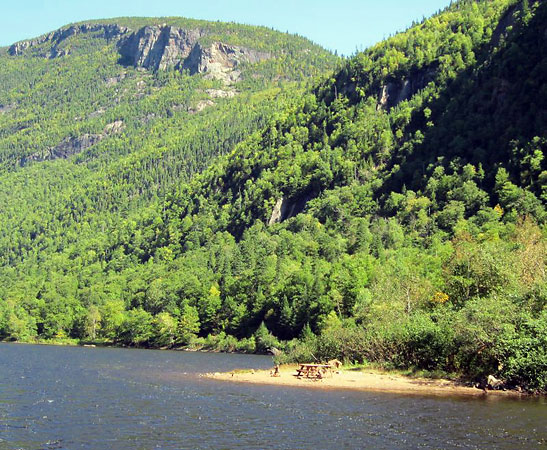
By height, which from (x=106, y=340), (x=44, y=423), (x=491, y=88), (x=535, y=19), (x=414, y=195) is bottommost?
(x=106, y=340)

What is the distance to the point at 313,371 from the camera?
240 ft

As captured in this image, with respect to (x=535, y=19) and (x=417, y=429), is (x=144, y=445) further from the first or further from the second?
(x=535, y=19)

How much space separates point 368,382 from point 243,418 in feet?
77.6

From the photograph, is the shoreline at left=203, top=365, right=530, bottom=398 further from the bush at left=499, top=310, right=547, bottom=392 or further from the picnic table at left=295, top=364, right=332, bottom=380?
the bush at left=499, top=310, right=547, bottom=392

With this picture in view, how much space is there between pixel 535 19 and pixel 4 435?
192600 mm

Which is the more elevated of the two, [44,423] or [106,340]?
[44,423]

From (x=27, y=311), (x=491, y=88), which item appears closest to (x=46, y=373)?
(x=27, y=311)

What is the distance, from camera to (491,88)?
195 meters

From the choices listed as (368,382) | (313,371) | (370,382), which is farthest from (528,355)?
(313,371)

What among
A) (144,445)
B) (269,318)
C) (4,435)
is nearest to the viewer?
(144,445)

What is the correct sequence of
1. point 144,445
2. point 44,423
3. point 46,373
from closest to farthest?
1. point 144,445
2. point 44,423
3. point 46,373

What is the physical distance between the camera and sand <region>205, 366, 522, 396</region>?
5969 cm

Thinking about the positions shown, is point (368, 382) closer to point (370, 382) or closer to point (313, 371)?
point (370, 382)

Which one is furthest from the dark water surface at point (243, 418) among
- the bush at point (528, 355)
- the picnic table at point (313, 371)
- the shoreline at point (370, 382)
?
the picnic table at point (313, 371)
